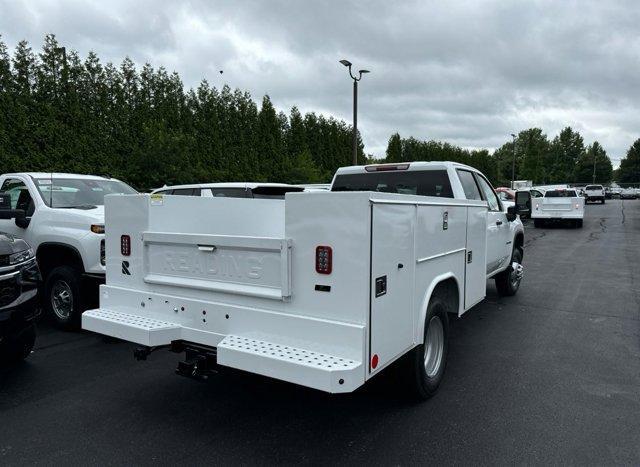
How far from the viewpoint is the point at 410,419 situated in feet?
12.7

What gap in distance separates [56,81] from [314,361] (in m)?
16.6

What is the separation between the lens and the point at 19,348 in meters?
4.93

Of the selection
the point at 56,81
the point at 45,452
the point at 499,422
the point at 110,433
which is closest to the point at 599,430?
the point at 499,422

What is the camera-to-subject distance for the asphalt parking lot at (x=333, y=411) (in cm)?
339

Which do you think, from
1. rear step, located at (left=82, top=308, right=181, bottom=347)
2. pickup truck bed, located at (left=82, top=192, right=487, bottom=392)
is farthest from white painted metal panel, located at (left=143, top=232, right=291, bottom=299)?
rear step, located at (left=82, top=308, right=181, bottom=347)

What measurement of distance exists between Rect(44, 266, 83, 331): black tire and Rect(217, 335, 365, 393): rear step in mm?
3344

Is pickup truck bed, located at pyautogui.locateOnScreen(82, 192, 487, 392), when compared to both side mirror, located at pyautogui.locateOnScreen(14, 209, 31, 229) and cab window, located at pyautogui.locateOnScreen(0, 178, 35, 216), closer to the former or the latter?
side mirror, located at pyautogui.locateOnScreen(14, 209, 31, 229)

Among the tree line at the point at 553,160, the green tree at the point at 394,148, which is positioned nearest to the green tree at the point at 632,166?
the tree line at the point at 553,160

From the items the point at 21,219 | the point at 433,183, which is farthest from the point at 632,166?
the point at 21,219

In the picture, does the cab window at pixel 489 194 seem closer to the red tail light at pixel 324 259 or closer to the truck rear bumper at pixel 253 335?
the red tail light at pixel 324 259

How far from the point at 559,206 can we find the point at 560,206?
40mm

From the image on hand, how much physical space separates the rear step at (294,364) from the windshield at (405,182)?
10.0 feet

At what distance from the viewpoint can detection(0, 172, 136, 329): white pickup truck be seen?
5.94 metres

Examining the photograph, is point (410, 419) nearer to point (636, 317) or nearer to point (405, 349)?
point (405, 349)
